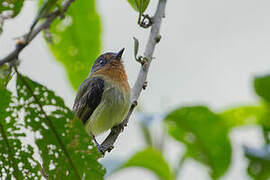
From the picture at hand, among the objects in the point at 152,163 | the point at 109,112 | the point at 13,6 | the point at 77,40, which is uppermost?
the point at 13,6

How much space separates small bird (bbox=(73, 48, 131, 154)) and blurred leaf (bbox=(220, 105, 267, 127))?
0.93 meters

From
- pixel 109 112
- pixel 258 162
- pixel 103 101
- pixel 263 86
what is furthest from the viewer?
pixel 103 101

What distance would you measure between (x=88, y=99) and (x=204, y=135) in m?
1.36

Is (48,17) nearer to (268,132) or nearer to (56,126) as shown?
(56,126)

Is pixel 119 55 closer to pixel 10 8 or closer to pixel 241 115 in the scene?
pixel 241 115

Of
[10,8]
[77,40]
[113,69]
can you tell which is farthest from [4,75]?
[113,69]

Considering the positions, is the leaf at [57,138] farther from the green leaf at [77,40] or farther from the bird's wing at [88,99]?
the bird's wing at [88,99]

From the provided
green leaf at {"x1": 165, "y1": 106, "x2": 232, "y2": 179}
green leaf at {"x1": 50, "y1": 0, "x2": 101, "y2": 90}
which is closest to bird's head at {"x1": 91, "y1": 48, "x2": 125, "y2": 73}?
green leaf at {"x1": 50, "y1": 0, "x2": 101, "y2": 90}

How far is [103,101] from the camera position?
4.32 meters

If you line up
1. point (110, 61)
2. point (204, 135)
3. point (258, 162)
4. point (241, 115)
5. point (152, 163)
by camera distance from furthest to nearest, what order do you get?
point (110, 61), point (241, 115), point (204, 135), point (152, 163), point (258, 162)

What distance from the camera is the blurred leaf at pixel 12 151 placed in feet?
5.45

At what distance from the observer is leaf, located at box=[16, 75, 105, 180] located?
5.10 ft

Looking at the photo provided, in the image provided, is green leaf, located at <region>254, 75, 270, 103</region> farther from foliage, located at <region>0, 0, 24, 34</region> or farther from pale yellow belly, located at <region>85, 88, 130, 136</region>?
foliage, located at <region>0, 0, 24, 34</region>

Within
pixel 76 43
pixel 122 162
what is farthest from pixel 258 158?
pixel 76 43
